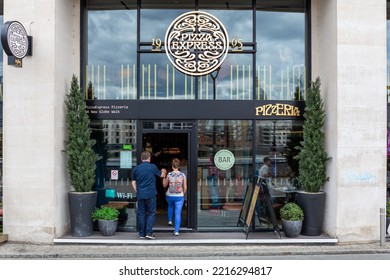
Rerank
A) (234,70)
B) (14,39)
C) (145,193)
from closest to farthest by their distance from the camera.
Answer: (14,39) < (145,193) < (234,70)

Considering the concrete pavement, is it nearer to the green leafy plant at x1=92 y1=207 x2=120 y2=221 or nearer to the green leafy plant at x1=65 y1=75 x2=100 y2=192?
the green leafy plant at x1=92 y1=207 x2=120 y2=221

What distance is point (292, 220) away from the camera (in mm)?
8898

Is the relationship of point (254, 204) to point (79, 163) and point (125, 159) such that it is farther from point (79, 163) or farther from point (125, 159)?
point (79, 163)

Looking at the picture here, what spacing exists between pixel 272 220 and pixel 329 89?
306 cm

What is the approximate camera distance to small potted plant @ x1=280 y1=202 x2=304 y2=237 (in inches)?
350

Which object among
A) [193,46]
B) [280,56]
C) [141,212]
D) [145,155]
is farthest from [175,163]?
[280,56]

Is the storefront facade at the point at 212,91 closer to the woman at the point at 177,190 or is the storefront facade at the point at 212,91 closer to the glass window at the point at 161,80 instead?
the glass window at the point at 161,80

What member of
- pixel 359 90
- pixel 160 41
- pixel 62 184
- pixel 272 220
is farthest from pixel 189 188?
pixel 359 90

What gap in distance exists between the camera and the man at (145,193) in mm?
8727

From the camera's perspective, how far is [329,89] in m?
9.19

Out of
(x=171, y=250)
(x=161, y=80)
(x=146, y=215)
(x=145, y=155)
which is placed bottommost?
(x=171, y=250)

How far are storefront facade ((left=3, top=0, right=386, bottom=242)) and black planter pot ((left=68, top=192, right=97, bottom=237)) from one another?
27 centimetres

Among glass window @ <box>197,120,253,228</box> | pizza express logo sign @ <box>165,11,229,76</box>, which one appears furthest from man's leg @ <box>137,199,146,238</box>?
pizza express logo sign @ <box>165,11,229,76</box>

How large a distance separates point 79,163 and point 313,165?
490 cm
